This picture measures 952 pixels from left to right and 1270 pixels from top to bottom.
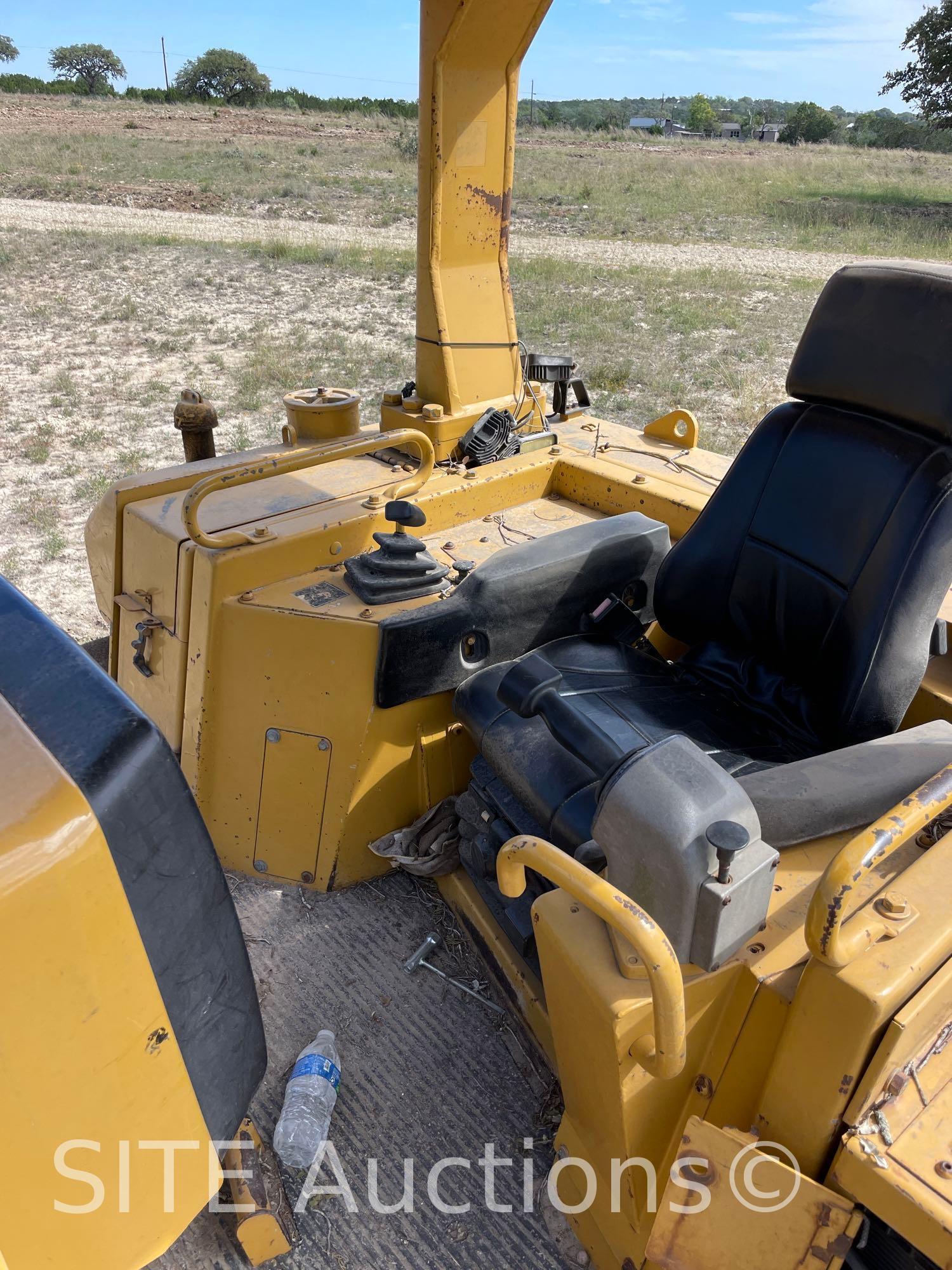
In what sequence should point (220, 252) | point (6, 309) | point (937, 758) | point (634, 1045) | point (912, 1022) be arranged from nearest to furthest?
point (912, 1022) → point (634, 1045) → point (937, 758) → point (6, 309) → point (220, 252)

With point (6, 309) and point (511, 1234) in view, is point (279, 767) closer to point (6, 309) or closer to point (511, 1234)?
point (511, 1234)

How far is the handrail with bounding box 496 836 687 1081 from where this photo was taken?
133 cm

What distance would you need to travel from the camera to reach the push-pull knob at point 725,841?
142 cm

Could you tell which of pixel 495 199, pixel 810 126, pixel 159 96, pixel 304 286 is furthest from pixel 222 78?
pixel 495 199

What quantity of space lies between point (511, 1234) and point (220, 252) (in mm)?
12255

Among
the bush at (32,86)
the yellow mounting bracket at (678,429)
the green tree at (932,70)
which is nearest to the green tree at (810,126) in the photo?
the green tree at (932,70)

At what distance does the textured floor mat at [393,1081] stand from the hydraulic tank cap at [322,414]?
5.16ft

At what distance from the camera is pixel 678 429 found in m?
3.51

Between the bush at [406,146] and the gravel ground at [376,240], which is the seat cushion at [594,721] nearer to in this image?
the gravel ground at [376,240]

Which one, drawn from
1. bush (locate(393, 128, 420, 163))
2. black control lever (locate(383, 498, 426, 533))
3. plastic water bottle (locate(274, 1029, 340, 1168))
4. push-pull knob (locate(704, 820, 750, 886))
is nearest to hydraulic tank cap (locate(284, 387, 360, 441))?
black control lever (locate(383, 498, 426, 533))

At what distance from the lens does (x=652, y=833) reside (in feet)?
5.01

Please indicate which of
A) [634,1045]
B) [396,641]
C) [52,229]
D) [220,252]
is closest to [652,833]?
[634,1045]

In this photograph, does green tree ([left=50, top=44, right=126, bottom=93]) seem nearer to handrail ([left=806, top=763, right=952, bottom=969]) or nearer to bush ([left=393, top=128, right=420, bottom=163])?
bush ([left=393, top=128, right=420, bottom=163])

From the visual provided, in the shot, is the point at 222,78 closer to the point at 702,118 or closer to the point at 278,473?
the point at 702,118
